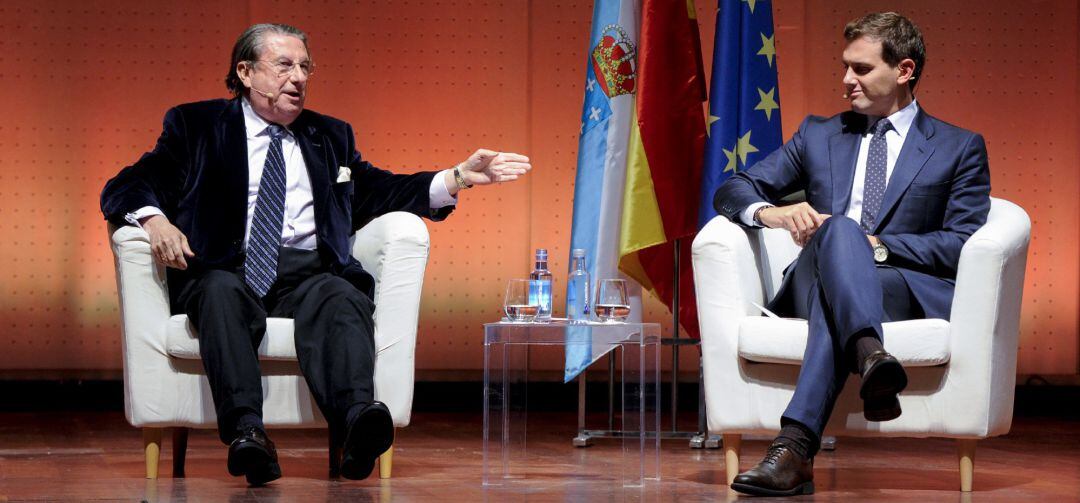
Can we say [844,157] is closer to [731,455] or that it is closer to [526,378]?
[731,455]

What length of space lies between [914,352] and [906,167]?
0.58 metres

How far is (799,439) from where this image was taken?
8.96ft

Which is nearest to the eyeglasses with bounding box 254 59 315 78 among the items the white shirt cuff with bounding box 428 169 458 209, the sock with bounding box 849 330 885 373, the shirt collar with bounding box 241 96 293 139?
the shirt collar with bounding box 241 96 293 139

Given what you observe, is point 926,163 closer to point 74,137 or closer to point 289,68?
point 289,68

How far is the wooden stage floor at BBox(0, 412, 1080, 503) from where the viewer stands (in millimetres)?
2824

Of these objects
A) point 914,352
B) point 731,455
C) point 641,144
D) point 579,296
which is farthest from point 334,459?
point 641,144

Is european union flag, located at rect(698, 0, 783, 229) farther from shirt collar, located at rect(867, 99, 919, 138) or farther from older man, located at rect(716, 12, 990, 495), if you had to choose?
shirt collar, located at rect(867, 99, 919, 138)

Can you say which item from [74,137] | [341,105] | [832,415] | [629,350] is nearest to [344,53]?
[341,105]

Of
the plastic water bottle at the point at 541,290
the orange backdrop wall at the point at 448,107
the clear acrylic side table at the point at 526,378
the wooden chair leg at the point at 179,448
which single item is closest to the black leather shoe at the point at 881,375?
the clear acrylic side table at the point at 526,378

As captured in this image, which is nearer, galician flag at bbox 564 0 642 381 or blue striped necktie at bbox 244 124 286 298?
blue striped necktie at bbox 244 124 286 298

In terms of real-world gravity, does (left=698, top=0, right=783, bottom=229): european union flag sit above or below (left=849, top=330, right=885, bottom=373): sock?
above

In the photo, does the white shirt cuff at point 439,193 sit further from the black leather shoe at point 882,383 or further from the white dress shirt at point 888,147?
the black leather shoe at point 882,383

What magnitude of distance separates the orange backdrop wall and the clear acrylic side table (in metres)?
2.88

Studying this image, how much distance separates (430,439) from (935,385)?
2.06 metres
